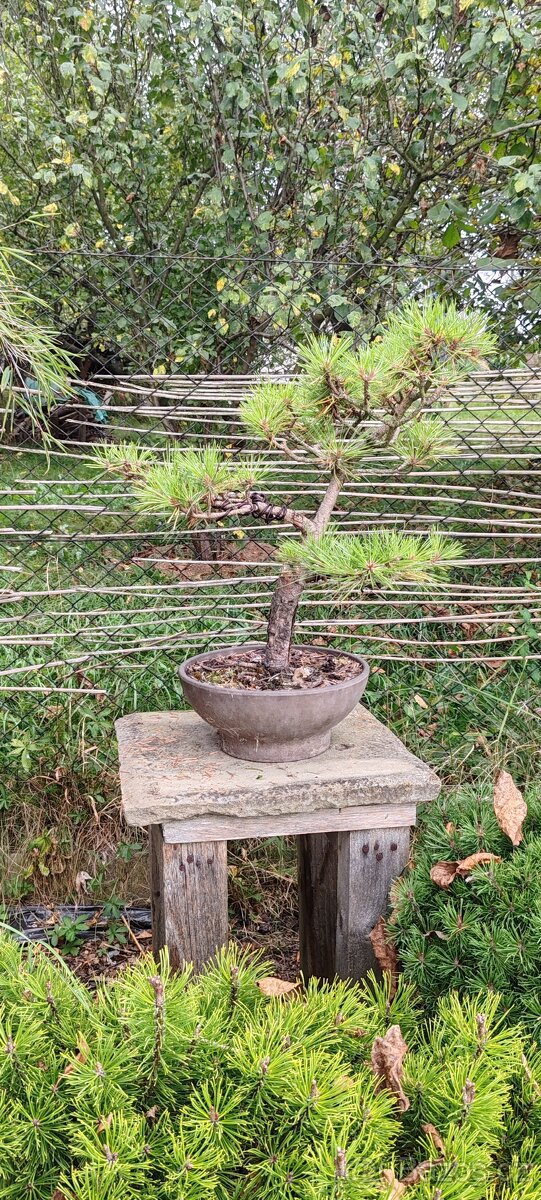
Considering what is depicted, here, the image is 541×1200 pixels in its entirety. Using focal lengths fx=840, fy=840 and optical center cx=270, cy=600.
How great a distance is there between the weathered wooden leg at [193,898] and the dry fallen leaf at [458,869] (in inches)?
15.5

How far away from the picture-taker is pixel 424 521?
2.93 metres

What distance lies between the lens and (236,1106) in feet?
3.28

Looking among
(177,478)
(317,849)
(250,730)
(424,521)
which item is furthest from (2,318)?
(424,521)

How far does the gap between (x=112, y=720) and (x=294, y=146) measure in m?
2.30

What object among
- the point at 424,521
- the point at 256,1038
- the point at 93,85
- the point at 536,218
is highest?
the point at 93,85

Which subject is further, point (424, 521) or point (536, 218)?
point (536, 218)

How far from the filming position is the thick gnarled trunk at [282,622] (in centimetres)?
161

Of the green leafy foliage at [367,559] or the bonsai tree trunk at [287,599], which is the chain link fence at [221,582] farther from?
the green leafy foliage at [367,559]

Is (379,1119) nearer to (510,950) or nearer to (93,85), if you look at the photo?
(510,950)

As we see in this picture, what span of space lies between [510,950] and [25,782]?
1.66 m

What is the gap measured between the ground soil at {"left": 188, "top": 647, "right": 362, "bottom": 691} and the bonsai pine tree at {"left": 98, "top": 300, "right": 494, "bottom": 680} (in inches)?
1.3

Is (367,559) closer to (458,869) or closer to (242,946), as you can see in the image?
(458,869)

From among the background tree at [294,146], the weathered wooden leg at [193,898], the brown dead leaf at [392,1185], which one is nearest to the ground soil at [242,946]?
the weathered wooden leg at [193,898]

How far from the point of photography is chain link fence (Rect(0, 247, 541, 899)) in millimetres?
2479
